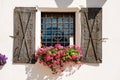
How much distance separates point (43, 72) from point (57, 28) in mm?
1215

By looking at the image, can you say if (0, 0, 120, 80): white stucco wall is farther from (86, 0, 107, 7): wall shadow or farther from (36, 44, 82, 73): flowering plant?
(36, 44, 82, 73): flowering plant

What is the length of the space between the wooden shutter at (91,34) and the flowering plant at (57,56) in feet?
0.79

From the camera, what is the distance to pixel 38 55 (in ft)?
26.1

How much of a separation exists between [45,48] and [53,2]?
1189 mm

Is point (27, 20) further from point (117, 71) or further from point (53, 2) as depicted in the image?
point (117, 71)

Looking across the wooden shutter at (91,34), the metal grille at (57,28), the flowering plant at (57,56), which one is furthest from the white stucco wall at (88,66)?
the metal grille at (57,28)

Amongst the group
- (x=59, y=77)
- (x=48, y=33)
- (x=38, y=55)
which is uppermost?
(x=48, y=33)

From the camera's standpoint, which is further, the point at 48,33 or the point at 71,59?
the point at 48,33

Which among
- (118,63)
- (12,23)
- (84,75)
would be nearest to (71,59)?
(84,75)

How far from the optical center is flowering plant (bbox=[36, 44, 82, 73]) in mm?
7777

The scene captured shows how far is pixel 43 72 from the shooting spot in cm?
809

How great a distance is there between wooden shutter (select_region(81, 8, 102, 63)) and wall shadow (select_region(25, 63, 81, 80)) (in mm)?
414

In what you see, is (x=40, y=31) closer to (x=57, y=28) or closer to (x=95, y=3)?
(x=57, y=28)

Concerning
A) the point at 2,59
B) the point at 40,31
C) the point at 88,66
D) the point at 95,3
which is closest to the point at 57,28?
the point at 40,31
